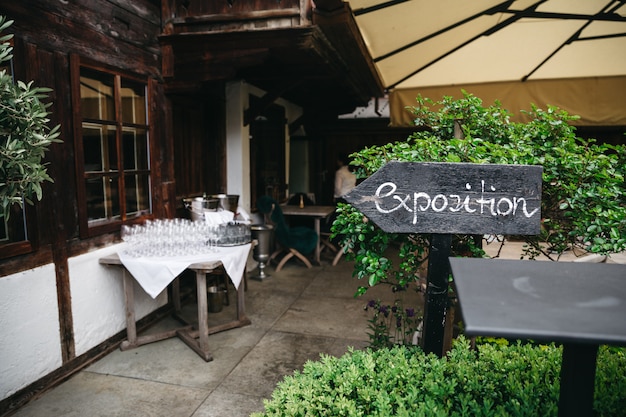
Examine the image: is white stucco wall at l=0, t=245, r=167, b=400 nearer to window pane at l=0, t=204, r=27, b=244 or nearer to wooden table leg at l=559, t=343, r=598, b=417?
window pane at l=0, t=204, r=27, b=244

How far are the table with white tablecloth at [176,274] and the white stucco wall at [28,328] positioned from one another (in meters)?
0.61

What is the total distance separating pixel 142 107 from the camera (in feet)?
13.9

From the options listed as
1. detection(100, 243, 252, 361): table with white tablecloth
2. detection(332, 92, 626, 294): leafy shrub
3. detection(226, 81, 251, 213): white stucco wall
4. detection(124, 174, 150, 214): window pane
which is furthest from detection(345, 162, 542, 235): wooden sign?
detection(226, 81, 251, 213): white stucco wall

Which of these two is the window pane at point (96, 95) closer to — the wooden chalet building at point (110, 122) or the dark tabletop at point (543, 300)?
the wooden chalet building at point (110, 122)

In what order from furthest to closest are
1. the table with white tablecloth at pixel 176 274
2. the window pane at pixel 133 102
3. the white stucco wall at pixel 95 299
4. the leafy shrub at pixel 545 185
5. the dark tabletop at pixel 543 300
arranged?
the window pane at pixel 133 102
the table with white tablecloth at pixel 176 274
the white stucco wall at pixel 95 299
the leafy shrub at pixel 545 185
the dark tabletop at pixel 543 300

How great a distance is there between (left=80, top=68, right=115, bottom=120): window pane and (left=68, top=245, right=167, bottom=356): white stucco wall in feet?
4.10

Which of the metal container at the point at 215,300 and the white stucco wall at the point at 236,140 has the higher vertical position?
the white stucco wall at the point at 236,140

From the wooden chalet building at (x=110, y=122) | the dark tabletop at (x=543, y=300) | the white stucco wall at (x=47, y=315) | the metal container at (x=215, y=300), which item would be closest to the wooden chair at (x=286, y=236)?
the wooden chalet building at (x=110, y=122)

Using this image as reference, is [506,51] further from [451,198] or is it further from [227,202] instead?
[451,198]

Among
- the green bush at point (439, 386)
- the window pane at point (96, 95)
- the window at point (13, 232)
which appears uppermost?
the window pane at point (96, 95)

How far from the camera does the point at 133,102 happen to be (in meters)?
4.15

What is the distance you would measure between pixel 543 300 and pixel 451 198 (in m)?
0.86

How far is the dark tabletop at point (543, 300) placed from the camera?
2.91 feet

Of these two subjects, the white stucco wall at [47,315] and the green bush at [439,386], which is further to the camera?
the white stucco wall at [47,315]
